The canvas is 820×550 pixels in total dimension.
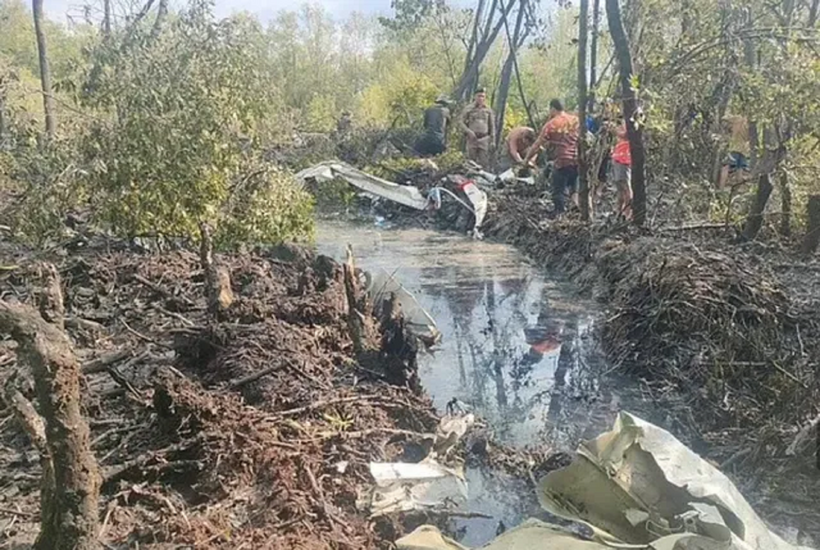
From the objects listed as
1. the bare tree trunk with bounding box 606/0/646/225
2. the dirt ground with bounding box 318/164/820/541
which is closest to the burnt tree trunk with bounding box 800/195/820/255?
the dirt ground with bounding box 318/164/820/541

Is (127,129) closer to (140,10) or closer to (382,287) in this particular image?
(382,287)

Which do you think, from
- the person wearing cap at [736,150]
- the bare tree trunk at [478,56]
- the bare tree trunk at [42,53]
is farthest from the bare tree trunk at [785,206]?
the bare tree trunk at [478,56]

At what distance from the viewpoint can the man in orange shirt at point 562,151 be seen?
11.1 metres

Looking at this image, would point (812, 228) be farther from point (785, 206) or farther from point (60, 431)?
point (60, 431)

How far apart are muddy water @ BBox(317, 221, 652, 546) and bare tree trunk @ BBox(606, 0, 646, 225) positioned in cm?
144

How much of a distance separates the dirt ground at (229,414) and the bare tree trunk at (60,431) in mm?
488

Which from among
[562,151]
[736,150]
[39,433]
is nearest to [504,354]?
[562,151]

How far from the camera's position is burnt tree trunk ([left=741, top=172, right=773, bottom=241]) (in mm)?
8424

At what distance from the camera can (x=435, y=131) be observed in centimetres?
1745

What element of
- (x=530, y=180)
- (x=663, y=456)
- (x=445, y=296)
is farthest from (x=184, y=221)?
(x=530, y=180)

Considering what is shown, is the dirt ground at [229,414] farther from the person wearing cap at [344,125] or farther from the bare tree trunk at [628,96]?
the person wearing cap at [344,125]

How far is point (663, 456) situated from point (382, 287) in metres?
4.45

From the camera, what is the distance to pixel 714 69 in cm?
830

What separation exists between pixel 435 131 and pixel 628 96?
9.06 m
